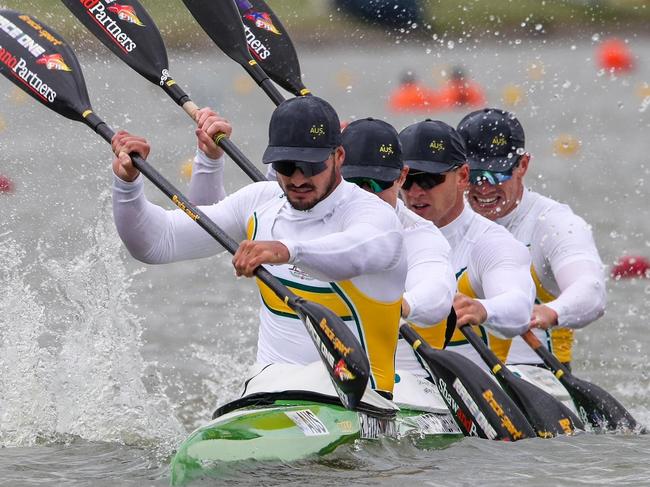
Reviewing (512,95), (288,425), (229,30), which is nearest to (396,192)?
(288,425)

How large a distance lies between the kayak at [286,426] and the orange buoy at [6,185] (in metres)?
9.39

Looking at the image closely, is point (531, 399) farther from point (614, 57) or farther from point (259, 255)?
point (614, 57)

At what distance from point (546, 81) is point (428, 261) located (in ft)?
85.0

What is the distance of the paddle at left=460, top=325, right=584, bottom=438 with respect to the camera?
6383 millimetres

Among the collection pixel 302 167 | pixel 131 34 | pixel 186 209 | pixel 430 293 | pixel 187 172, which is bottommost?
pixel 430 293

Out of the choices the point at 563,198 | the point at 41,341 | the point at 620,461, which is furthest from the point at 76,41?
the point at 620,461

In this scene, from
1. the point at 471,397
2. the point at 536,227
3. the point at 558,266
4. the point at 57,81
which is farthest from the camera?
the point at 536,227

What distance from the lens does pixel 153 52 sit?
6.81 metres

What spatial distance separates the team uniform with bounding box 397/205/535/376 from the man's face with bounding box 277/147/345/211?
116 centimetres

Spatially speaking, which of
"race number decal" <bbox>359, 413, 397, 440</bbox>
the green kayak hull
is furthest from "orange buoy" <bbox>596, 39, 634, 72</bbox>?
the green kayak hull

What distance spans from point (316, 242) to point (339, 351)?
1.42ft

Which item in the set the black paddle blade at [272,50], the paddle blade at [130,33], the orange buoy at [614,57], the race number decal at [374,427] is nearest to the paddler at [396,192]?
the race number decal at [374,427]

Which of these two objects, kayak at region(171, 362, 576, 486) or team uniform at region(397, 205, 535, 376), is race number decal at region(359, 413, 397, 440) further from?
team uniform at region(397, 205, 535, 376)

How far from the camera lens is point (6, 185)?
14.7 m
